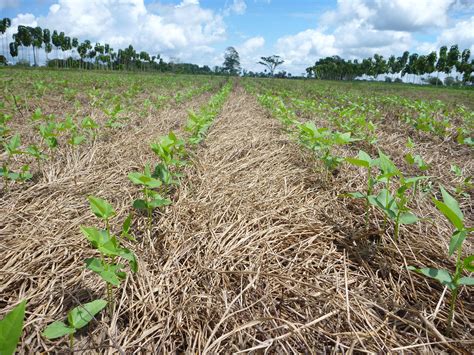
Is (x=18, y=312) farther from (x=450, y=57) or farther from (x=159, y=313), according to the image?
(x=450, y=57)

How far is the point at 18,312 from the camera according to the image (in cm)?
70

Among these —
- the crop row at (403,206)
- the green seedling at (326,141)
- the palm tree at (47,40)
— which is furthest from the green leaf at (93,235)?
the palm tree at (47,40)

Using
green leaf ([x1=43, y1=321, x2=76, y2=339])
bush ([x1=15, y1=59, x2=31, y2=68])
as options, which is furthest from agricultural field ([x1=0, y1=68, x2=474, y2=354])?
bush ([x1=15, y1=59, x2=31, y2=68])

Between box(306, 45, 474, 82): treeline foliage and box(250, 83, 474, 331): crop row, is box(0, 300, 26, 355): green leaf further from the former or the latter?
box(306, 45, 474, 82): treeline foliage

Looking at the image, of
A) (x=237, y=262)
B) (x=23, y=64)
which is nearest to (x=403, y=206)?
(x=237, y=262)

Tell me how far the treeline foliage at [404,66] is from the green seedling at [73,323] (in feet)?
240

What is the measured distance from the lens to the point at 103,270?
3.76 ft

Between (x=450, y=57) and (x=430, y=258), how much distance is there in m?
73.2

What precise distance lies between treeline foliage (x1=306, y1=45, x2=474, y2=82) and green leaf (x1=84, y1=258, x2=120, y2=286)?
7309 cm

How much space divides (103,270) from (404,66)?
285 ft

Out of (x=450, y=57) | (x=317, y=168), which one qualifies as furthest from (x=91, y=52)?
(x=317, y=168)

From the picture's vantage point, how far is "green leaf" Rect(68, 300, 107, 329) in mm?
1067

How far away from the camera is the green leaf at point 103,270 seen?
3.64ft

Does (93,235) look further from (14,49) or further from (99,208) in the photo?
(14,49)
